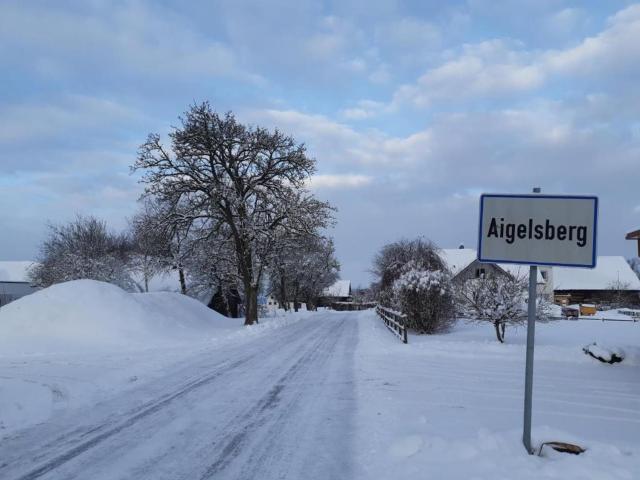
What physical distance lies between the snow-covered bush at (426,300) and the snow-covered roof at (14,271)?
63.0m

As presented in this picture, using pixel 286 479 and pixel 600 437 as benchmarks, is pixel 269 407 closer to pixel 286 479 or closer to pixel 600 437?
pixel 286 479

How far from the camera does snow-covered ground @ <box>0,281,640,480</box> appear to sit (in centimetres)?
511

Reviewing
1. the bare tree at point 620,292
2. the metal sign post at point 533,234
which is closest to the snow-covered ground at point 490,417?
the metal sign post at point 533,234

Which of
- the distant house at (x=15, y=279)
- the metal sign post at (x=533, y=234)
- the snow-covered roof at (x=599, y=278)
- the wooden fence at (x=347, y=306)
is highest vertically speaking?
the snow-covered roof at (x=599, y=278)

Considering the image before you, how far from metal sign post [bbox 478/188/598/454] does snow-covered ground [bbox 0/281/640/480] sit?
3.52ft

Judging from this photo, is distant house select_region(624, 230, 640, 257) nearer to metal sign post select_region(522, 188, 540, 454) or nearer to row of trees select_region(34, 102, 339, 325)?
metal sign post select_region(522, 188, 540, 454)

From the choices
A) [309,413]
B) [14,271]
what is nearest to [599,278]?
[309,413]

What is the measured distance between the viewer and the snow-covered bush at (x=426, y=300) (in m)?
23.0

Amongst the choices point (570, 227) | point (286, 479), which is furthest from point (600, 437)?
point (286, 479)

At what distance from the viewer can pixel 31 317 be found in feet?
61.5

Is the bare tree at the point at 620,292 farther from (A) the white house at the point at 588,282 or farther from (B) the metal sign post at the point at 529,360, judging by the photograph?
(B) the metal sign post at the point at 529,360

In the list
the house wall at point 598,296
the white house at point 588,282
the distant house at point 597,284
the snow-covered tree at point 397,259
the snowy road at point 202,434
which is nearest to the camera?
the snowy road at point 202,434

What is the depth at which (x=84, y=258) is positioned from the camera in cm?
4444

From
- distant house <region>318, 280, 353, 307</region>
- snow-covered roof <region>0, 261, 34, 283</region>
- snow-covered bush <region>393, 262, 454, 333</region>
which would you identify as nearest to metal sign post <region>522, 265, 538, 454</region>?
snow-covered bush <region>393, 262, 454, 333</region>
